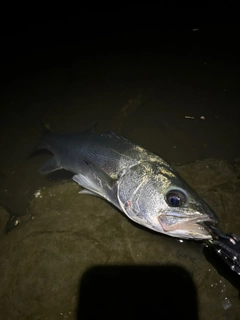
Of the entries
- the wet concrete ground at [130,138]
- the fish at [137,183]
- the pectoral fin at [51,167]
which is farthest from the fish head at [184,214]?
the pectoral fin at [51,167]

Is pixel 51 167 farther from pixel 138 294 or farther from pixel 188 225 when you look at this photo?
pixel 188 225

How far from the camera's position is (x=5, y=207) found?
3.76 meters

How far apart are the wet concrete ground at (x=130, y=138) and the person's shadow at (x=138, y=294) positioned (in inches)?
0.4

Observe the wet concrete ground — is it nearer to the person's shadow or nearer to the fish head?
the person's shadow

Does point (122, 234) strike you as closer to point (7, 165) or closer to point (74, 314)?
point (74, 314)

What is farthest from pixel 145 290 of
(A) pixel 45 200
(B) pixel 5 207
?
(B) pixel 5 207

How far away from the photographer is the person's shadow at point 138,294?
8.07 feet

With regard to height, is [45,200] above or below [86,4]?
below

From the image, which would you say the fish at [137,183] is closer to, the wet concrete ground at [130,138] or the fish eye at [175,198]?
→ the fish eye at [175,198]

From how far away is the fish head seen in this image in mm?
2318

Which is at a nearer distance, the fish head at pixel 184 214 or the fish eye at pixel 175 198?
the fish head at pixel 184 214

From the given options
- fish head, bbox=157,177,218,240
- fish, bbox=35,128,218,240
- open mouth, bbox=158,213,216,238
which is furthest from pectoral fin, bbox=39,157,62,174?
open mouth, bbox=158,213,216,238

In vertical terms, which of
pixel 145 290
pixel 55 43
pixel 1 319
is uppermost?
pixel 55 43

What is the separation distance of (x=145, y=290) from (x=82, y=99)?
4400mm
